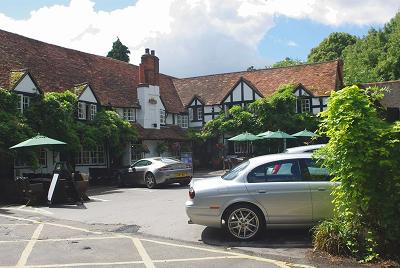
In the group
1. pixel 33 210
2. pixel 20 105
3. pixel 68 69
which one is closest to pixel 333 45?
pixel 68 69

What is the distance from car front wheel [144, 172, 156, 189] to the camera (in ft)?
68.7

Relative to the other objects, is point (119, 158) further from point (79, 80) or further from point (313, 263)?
point (313, 263)

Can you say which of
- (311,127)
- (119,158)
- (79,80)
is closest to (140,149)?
(119,158)

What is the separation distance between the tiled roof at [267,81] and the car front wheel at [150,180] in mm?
16447

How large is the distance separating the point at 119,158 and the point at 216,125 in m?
8.67

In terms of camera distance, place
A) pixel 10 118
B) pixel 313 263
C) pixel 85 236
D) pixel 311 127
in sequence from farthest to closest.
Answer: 1. pixel 311 127
2. pixel 10 118
3. pixel 85 236
4. pixel 313 263

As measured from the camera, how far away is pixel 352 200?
294 inches

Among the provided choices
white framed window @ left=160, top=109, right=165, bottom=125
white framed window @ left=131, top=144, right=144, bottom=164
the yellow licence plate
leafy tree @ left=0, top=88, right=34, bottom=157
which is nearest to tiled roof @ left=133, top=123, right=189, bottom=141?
white framed window @ left=160, top=109, right=165, bottom=125

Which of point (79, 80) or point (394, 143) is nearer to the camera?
point (394, 143)

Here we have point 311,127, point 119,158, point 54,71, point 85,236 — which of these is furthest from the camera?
point 311,127

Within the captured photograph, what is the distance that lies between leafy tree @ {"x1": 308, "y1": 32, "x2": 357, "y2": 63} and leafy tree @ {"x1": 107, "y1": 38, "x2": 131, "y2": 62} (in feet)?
87.7

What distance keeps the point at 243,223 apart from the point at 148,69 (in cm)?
2624

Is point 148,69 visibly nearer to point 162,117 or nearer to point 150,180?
point 162,117

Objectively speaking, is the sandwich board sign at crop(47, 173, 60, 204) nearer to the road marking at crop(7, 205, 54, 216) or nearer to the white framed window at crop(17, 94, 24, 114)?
the road marking at crop(7, 205, 54, 216)
